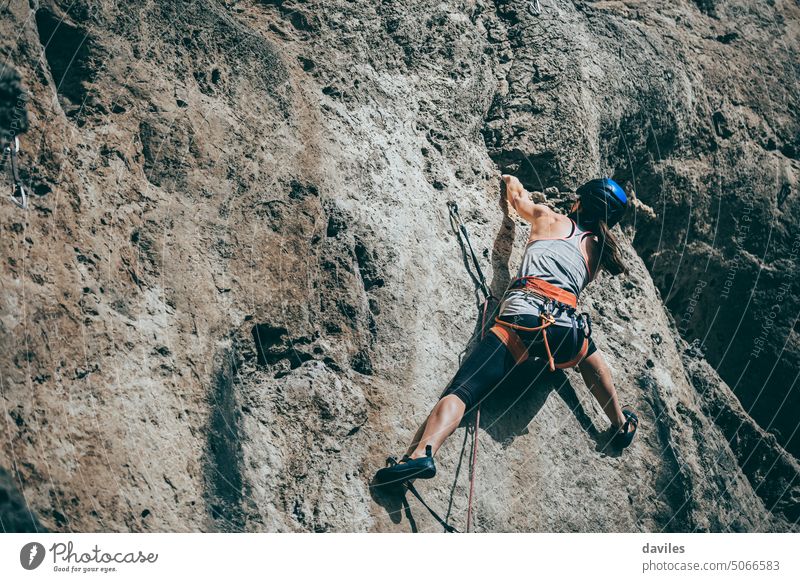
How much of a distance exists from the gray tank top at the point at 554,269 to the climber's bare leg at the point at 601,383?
38 centimetres

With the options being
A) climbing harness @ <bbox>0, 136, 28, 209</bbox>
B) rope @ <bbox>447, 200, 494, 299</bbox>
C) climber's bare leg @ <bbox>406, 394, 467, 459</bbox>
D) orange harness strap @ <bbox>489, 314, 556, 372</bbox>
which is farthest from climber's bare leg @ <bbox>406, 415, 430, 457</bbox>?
climbing harness @ <bbox>0, 136, 28, 209</bbox>

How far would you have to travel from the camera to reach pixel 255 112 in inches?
247

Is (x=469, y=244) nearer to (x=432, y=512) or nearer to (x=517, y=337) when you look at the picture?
(x=517, y=337)

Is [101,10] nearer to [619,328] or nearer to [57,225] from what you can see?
[57,225]

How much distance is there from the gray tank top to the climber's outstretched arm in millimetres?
288

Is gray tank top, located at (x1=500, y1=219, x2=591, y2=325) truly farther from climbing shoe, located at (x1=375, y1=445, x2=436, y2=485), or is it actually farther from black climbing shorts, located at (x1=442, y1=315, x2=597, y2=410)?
climbing shoe, located at (x1=375, y1=445, x2=436, y2=485)

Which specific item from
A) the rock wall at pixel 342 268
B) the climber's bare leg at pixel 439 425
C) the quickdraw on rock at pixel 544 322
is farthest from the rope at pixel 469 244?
the climber's bare leg at pixel 439 425

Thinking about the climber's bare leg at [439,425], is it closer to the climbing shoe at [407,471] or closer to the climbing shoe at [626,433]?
the climbing shoe at [407,471]

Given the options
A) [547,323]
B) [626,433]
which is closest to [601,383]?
[626,433]

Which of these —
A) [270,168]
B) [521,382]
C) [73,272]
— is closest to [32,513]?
[73,272]

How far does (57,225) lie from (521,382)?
120 inches

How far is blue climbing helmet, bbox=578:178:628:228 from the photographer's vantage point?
6754 mm

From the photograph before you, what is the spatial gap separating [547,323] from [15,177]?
328 cm

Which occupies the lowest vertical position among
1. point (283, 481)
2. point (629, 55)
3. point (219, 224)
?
point (283, 481)
